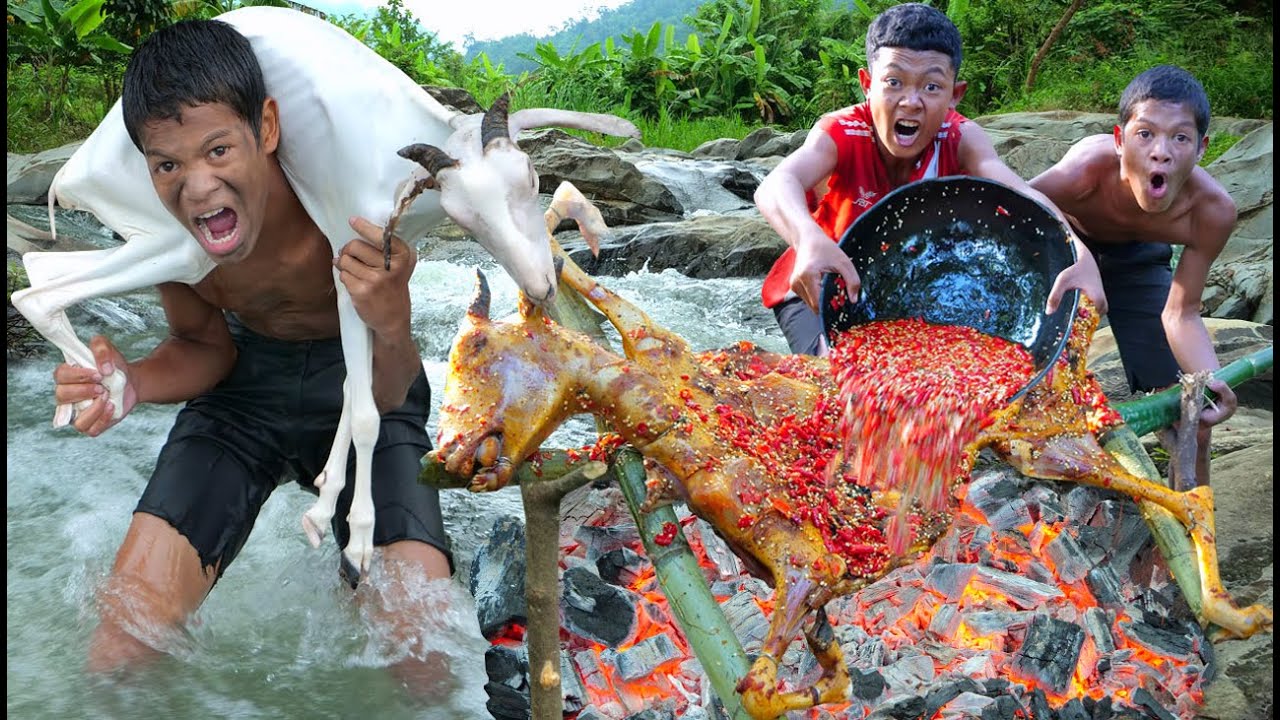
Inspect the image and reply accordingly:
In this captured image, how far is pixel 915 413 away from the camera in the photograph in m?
1.98

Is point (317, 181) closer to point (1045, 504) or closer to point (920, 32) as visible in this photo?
A: point (920, 32)

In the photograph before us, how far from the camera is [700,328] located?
20.5ft

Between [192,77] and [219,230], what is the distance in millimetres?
264

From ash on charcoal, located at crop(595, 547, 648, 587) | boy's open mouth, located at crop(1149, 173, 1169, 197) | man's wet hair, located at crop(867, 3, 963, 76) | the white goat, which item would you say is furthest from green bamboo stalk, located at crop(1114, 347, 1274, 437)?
the white goat

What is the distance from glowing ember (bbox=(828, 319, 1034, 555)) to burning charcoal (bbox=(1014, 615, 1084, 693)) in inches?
21.8

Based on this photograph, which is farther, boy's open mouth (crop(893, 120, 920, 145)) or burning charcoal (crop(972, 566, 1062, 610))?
boy's open mouth (crop(893, 120, 920, 145))

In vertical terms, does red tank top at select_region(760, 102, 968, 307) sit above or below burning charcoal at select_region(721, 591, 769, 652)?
above

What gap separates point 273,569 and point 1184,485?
265 cm

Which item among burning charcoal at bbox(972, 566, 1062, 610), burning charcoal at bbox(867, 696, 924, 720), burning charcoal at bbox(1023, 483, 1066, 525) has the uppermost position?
burning charcoal at bbox(1023, 483, 1066, 525)

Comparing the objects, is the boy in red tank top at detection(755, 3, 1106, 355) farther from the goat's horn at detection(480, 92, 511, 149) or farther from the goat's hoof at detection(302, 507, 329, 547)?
the goat's hoof at detection(302, 507, 329, 547)

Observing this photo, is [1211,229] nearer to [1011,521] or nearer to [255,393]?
[1011,521]

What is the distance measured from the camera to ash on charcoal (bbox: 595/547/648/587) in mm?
2514

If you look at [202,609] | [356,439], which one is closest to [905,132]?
[356,439]

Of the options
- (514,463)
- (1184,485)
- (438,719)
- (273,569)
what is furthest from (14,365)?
(1184,485)
